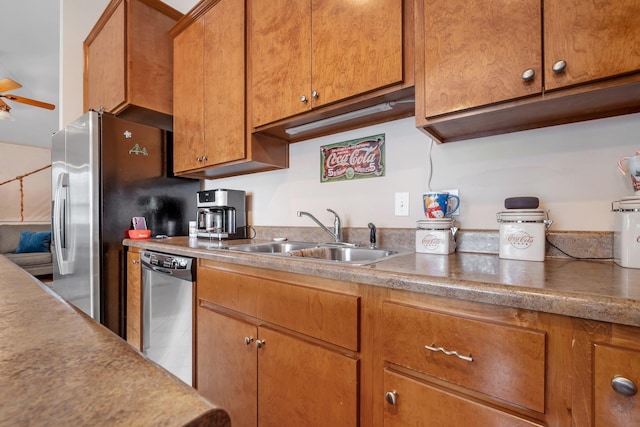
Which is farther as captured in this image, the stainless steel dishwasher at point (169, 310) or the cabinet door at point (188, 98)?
the cabinet door at point (188, 98)

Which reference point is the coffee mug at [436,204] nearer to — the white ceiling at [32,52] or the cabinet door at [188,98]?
the cabinet door at [188,98]

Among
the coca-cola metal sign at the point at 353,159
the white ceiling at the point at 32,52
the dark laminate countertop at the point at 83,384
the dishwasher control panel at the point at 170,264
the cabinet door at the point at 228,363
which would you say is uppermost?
the white ceiling at the point at 32,52

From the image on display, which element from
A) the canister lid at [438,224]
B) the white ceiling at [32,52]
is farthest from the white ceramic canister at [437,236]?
the white ceiling at [32,52]

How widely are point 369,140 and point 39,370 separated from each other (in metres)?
1.54

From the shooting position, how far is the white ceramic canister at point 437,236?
1.24 meters

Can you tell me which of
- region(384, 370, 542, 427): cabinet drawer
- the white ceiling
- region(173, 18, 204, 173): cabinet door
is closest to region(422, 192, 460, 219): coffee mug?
region(384, 370, 542, 427): cabinet drawer

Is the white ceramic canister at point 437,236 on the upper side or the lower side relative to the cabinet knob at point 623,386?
upper

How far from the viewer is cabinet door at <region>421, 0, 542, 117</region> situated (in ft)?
3.01

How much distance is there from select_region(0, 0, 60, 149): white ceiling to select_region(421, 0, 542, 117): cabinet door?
349cm

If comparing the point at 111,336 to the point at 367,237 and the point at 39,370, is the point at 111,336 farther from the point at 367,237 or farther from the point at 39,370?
the point at 367,237

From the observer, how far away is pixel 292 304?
1.07 m

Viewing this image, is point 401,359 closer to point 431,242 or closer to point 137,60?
point 431,242

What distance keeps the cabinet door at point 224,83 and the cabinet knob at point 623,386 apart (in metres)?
1.69

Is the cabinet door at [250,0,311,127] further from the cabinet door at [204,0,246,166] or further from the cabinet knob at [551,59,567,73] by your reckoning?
the cabinet knob at [551,59,567,73]
